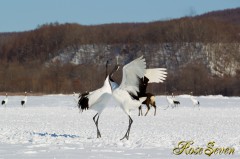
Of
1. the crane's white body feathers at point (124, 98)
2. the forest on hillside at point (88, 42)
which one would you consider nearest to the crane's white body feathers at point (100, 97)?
the crane's white body feathers at point (124, 98)

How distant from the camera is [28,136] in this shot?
12062 mm

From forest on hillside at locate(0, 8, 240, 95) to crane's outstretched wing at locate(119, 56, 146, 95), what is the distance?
46.3 metres

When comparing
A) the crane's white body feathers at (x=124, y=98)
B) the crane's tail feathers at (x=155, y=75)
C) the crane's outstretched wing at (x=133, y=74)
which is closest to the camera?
the crane's outstretched wing at (x=133, y=74)

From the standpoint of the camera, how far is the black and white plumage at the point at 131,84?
1083 cm

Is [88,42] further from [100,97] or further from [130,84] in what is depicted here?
[130,84]

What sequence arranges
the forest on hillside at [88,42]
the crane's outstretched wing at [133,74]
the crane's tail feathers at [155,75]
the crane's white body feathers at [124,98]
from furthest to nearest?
the forest on hillside at [88,42], the crane's tail feathers at [155,75], the crane's white body feathers at [124,98], the crane's outstretched wing at [133,74]

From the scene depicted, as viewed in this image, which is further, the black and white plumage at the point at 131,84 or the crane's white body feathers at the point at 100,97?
the crane's white body feathers at the point at 100,97

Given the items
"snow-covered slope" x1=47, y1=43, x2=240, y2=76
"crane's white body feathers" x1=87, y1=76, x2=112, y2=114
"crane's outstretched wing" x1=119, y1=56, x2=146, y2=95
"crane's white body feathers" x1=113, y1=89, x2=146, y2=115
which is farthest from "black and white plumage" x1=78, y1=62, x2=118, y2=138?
"snow-covered slope" x1=47, y1=43, x2=240, y2=76

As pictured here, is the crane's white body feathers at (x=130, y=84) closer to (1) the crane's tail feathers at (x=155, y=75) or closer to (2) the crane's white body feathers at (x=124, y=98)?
(2) the crane's white body feathers at (x=124, y=98)

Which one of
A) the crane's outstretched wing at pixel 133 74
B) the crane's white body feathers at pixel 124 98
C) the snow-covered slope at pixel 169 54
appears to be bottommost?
the crane's white body feathers at pixel 124 98

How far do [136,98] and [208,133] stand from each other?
3.01 m

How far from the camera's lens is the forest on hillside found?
68375mm

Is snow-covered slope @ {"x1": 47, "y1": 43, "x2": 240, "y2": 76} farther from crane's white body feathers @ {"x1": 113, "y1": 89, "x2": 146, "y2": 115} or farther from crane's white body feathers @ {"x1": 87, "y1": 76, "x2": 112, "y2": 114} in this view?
crane's white body feathers @ {"x1": 113, "y1": 89, "x2": 146, "y2": 115}

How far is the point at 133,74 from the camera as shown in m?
11.0
